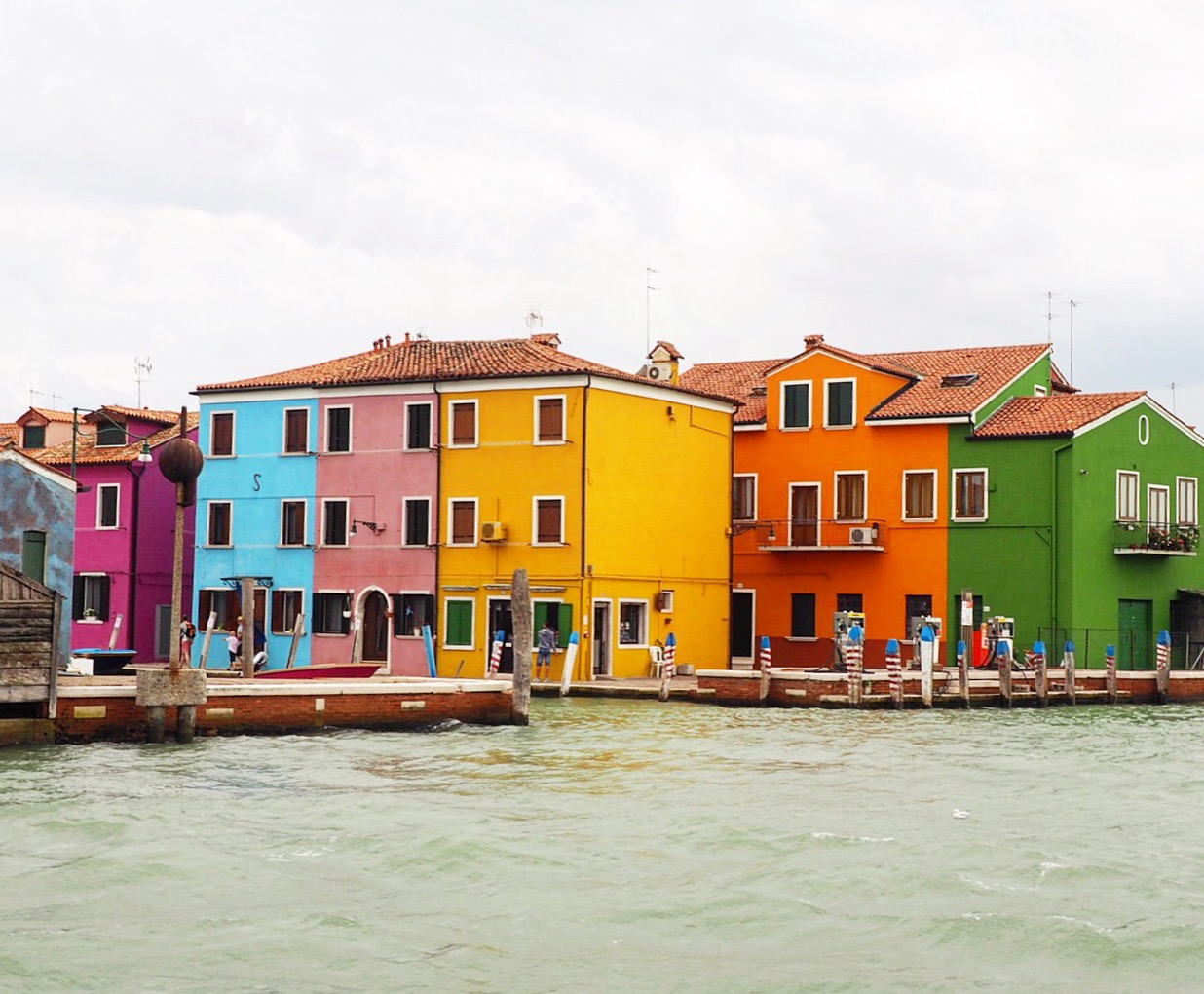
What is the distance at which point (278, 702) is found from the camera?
24109 mm

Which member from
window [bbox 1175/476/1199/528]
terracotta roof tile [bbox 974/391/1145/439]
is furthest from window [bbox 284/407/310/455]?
window [bbox 1175/476/1199/528]

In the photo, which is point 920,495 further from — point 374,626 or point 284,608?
point 284,608

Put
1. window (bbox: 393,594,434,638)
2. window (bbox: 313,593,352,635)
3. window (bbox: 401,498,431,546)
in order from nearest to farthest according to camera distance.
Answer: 1. window (bbox: 393,594,434,638)
2. window (bbox: 401,498,431,546)
3. window (bbox: 313,593,352,635)

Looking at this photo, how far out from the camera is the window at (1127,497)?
4231cm

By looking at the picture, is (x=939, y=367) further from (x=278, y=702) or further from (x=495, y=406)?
(x=278, y=702)

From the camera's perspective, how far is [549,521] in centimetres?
3944

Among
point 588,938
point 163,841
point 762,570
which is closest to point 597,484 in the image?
point 762,570

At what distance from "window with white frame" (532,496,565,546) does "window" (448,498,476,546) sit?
169 cm

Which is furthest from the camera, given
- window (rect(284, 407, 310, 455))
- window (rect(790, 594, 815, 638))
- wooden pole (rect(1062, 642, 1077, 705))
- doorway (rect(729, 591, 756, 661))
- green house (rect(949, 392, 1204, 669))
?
doorway (rect(729, 591, 756, 661))

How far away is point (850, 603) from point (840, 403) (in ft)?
16.0

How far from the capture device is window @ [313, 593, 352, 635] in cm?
4159

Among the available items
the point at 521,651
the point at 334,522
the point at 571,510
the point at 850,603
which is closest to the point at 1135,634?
the point at 850,603

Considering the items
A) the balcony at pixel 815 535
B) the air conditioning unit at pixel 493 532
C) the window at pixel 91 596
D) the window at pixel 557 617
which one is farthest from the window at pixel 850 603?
the window at pixel 91 596

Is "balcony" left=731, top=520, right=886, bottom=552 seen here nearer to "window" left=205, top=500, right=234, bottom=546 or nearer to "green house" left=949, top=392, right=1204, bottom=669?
"green house" left=949, top=392, right=1204, bottom=669
